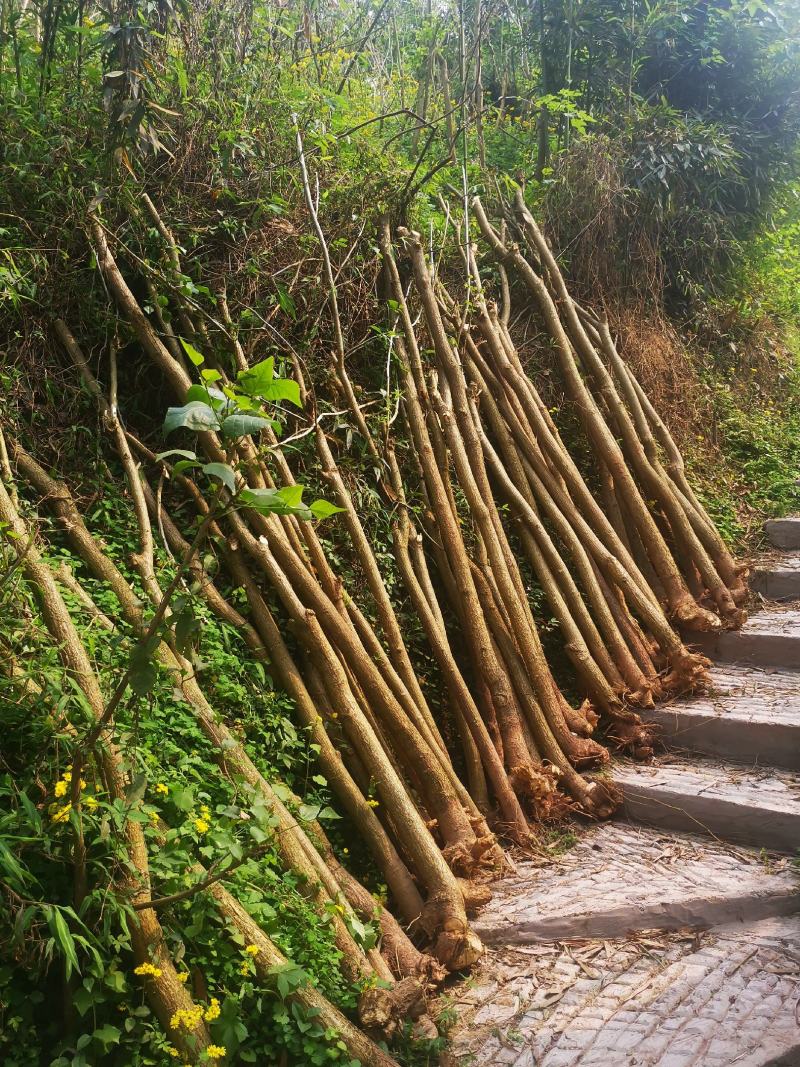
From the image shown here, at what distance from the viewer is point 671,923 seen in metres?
2.80

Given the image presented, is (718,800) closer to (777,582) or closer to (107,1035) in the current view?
(777,582)

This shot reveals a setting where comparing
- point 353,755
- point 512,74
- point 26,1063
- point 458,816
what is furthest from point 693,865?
point 512,74

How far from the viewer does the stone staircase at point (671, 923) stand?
7.61ft

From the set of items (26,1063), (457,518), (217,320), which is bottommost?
(26,1063)

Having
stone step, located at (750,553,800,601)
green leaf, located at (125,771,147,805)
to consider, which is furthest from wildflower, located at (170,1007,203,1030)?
stone step, located at (750,553,800,601)

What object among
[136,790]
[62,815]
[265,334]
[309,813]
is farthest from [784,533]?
[62,815]

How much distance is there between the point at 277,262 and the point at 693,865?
2938 mm

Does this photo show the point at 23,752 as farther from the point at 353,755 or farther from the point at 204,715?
the point at 353,755

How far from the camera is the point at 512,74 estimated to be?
7266 mm

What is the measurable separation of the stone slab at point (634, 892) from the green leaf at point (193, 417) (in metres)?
1.90

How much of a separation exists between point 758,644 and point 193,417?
10.9ft

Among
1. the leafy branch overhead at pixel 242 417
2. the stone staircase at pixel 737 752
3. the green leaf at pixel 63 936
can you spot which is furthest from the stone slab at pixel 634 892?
the leafy branch overhead at pixel 242 417

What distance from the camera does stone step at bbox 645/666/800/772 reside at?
3533 millimetres

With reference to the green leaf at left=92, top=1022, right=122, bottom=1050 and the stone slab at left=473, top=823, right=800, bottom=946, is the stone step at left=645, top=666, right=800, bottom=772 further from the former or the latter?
the green leaf at left=92, top=1022, right=122, bottom=1050
